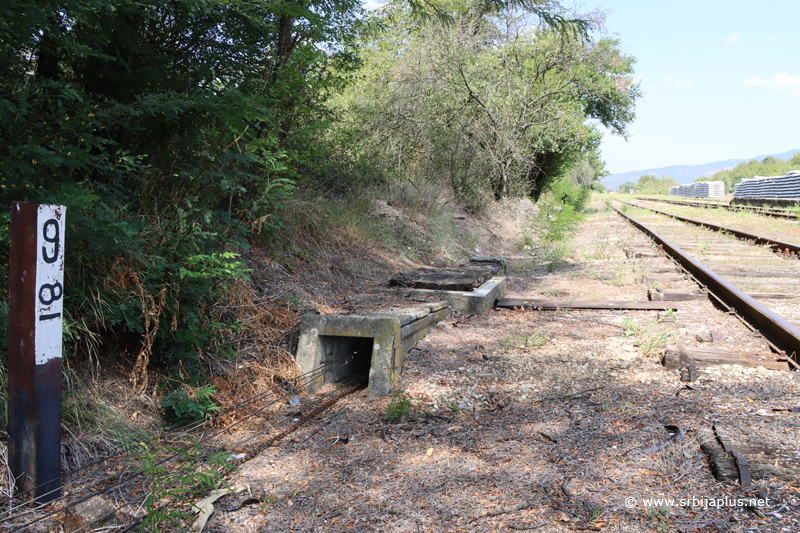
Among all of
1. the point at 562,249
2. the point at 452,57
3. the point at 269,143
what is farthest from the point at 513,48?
the point at 269,143

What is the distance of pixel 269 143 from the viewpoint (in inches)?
199

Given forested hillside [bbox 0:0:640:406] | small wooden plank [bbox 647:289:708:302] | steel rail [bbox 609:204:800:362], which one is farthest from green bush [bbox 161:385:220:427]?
small wooden plank [bbox 647:289:708:302]

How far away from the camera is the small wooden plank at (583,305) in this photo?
6414mm

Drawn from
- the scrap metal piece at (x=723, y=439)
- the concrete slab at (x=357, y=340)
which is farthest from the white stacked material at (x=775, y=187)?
the scrap metal piece at (x=723, y=439)

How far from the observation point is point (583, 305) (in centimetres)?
657

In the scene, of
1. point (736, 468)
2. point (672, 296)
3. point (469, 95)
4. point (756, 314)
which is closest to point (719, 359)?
point (756, 314)

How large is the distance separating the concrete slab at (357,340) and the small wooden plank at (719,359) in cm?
213

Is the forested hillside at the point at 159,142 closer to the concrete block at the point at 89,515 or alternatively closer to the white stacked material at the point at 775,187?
the concrete block at the point at 89,515

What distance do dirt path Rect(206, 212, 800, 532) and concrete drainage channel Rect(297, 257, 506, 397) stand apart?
0.77 feet

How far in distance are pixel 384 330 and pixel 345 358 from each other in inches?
37.7

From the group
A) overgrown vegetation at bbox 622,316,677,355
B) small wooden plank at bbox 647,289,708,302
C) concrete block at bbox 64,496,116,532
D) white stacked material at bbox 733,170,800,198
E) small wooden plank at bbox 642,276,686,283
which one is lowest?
concrete block at bbox 64,496,116,532

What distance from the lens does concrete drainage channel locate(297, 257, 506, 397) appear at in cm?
446

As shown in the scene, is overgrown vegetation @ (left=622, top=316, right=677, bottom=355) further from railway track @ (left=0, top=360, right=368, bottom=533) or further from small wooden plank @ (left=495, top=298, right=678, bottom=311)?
railway track @ (left=0, top=360, right=368, bottom=533)

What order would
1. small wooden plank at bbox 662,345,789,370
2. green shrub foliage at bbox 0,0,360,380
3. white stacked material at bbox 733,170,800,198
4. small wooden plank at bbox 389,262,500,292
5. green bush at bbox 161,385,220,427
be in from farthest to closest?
white stacked material at bbox 733,170,800,198
small wooden plank at bbox 389,262,500,292
small wooden plank at bbox 662,345,789,370
green bush at bbox 161,385,220,427
green shrub foliage at bbox 0,0,360,380
